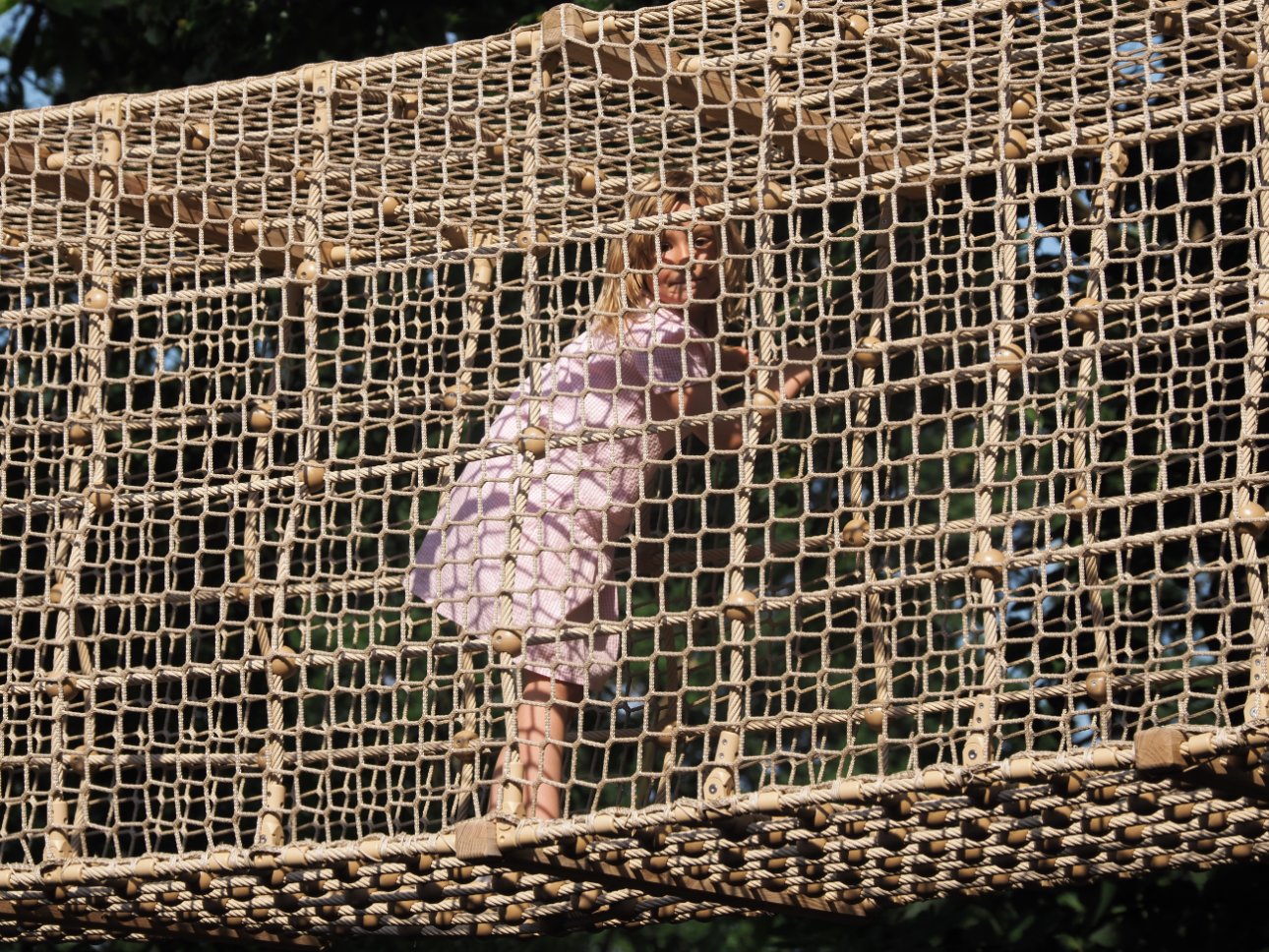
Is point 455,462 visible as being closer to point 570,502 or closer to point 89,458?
point 570,502

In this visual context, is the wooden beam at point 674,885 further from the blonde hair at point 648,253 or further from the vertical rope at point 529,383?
the blonde hair at point 648,253

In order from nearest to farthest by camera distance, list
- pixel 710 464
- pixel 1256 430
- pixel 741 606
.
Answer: pixel 1256 430 < pixel 741 606 < pixel 710 464

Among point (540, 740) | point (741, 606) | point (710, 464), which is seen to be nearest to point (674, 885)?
point (540, 740)

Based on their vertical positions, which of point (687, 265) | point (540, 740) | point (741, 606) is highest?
point (687, 265)

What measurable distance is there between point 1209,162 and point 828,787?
2.88 ft

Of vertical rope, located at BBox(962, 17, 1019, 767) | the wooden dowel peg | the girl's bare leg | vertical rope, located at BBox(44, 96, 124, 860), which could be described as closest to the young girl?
the girl's bare leg

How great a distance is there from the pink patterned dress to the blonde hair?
6 centimetres

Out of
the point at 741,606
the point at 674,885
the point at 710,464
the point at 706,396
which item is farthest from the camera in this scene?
the point at 706,396

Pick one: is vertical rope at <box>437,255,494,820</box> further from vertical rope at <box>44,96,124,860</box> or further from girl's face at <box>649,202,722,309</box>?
vertical rope at <box>44,96,124,860</box>

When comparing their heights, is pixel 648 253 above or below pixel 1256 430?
above

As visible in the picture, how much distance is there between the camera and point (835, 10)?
9.09ft

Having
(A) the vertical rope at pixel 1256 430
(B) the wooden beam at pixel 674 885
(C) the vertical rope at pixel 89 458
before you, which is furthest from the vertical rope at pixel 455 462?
(A) the vertical rope at pixel 1256 430

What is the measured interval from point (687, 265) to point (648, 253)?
25 cm

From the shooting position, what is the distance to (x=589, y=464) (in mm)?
3061
